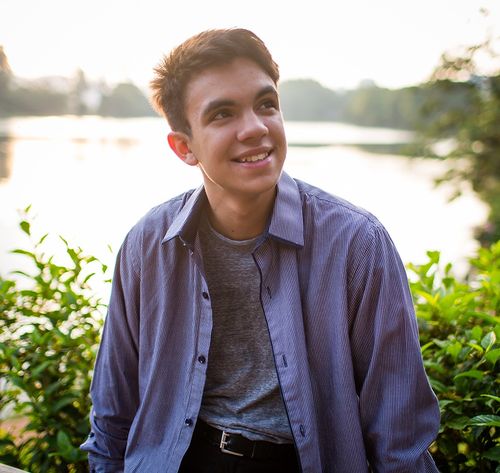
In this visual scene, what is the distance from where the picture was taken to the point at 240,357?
181 centimetres

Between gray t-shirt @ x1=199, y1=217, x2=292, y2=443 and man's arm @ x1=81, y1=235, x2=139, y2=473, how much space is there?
11.9 inches

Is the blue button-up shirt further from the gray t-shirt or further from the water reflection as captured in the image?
the water reflection

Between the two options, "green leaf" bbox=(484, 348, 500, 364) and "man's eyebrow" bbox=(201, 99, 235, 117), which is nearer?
"green leaf" bbox=(484, 348, 500, 364)

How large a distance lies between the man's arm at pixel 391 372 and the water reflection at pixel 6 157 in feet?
38.5

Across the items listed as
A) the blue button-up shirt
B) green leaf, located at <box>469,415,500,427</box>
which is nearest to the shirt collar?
the blue button-up shirt

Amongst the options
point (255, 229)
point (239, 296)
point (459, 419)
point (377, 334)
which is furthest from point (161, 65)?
point (459, 419)

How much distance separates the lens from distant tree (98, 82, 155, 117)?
1399 centimetres

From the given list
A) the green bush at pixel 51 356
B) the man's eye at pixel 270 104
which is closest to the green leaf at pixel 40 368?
the green bush at pixel 51 356

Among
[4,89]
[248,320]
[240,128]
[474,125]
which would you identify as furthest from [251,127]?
[474,125]

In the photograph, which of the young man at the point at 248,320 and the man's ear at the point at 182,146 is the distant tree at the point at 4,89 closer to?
the man's ear at the point at 182,146

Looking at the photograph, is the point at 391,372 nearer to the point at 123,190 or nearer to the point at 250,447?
the point at 250,447

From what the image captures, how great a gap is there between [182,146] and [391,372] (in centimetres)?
110

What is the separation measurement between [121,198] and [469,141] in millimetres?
7446

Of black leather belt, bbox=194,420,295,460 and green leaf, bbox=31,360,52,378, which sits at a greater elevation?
green leaf, bbox=31,360,52,378
